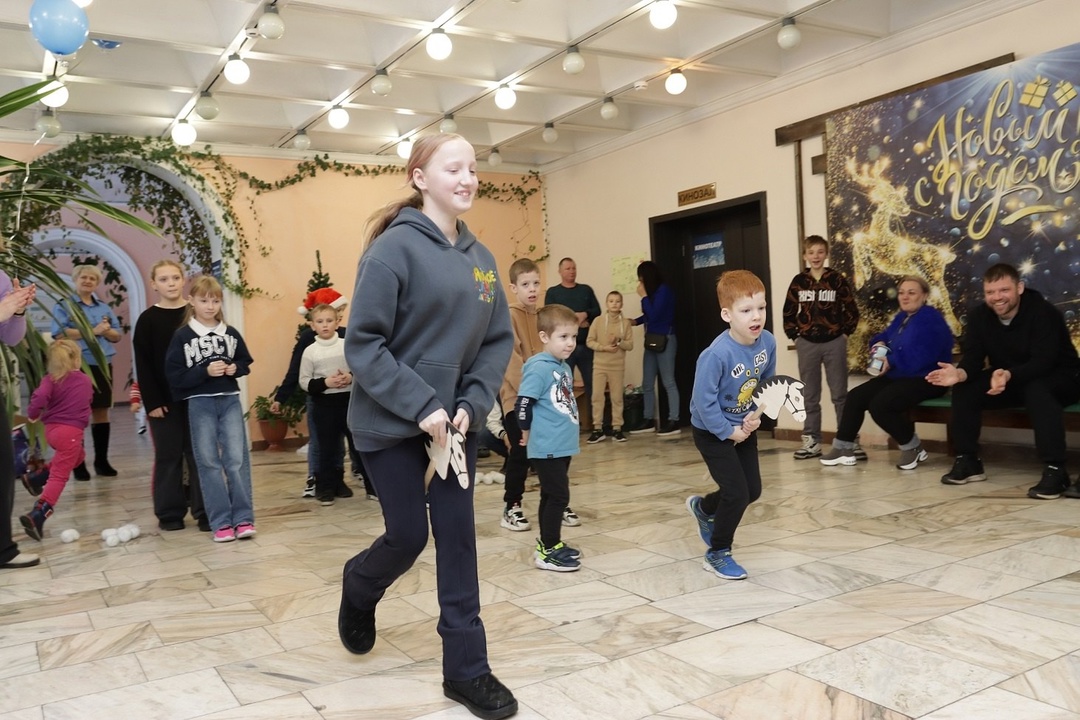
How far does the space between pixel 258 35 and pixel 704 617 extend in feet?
14.9

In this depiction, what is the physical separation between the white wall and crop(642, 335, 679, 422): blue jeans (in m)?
0.57

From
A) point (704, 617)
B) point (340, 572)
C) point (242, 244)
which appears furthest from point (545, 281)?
point (704, 617)

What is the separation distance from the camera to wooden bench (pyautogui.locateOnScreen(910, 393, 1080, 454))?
4.90 meters

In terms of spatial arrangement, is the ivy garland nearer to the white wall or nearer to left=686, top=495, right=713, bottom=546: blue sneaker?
the white wall

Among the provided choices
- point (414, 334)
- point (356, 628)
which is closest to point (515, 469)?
point (356, 628)

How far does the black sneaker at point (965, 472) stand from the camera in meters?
4.94

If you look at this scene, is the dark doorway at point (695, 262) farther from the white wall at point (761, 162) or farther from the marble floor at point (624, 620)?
the marble floor at point (624, 620)

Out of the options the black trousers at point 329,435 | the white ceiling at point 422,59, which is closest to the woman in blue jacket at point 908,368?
the white ceiling at point 422,59

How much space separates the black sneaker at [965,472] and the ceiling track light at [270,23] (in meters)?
4.62

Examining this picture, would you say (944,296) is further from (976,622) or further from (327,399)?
(327,399)

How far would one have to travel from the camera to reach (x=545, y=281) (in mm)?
10125

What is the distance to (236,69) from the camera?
19.5 ft

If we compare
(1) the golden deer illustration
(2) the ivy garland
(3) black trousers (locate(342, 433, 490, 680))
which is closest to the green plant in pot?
(2) the ivy garland

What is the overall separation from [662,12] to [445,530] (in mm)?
4243
